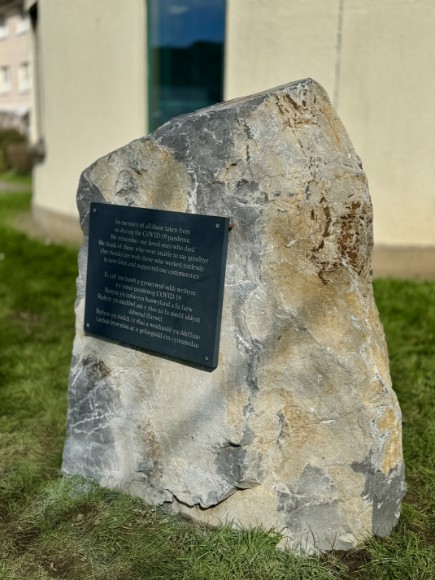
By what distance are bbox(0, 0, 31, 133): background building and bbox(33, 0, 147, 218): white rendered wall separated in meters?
16.2

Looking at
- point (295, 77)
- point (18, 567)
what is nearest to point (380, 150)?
point (295, 77)

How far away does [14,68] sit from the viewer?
2650 cm

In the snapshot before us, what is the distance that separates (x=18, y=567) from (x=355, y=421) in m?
1.45

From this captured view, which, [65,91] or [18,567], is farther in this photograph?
[65,91]

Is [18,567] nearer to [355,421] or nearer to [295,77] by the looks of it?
[355,421]

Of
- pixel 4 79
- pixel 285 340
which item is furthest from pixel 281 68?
pixel 4 79

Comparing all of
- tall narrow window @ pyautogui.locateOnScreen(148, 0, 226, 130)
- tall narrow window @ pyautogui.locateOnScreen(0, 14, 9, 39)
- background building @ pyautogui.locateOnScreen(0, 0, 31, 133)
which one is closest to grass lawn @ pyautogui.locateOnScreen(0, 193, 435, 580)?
tall narrow window @ pyautogui.locateOnScreen(148, 0, 226, 130)

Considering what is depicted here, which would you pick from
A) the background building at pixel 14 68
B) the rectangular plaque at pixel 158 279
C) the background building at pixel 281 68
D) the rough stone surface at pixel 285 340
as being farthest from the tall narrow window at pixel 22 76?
the rough stone surface at pixel 285 340

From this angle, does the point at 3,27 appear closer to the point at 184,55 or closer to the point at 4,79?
the point at 4,79

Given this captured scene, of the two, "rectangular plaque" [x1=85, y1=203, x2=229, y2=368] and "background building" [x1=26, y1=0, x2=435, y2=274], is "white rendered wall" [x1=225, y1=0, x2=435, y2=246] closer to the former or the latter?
"background building" [x1=26, y1=0, x2=435, y2=274]

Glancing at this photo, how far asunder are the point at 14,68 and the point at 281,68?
903 inches

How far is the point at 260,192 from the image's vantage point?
8.24 ft

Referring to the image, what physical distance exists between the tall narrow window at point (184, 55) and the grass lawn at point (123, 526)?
379 centimetres

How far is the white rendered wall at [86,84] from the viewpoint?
24.1 ft
